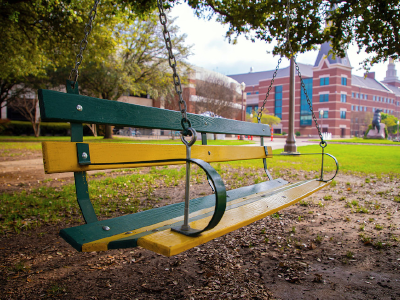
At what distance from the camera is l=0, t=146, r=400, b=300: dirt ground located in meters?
1.94

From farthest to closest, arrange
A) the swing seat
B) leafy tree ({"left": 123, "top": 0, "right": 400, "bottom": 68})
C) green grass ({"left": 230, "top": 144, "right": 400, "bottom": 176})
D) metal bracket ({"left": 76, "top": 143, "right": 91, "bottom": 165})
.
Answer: green grass ({"left": 230, "top": 144, "right": 400, "bottom": 176})
leafy tree ({"left": 123, "top": 0, "right": 400, "bottom": 68})
metal bracket ({"left": 76, "top": 143, "right": 91, "bottom": 165})
the swing seat

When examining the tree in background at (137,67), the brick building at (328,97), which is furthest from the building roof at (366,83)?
the tree in background at (137,67)

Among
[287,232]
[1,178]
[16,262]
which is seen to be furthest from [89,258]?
[1,178]

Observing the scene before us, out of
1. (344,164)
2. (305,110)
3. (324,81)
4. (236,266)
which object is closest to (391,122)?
(324,81)

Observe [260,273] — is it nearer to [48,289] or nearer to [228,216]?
[228,216]

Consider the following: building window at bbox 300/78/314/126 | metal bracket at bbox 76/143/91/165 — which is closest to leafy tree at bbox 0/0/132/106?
metal bracket at bbox 76/143/91/165

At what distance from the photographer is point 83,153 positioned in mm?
1707

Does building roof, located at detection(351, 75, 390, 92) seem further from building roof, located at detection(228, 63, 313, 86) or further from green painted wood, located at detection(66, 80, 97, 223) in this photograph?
green painted wood, located at detection(66, 80, 97, 223)

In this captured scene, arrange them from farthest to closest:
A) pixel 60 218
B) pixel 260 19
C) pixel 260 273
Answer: pixel 260 19, pixel 60 218, pixel 260 273

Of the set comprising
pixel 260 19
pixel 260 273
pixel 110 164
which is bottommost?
pixel 260 273

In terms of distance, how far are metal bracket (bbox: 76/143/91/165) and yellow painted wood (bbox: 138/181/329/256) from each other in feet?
2.07

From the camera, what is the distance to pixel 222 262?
2.38m

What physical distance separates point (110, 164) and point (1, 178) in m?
5.34

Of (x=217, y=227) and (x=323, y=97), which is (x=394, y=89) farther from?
(x=217, y=227)
